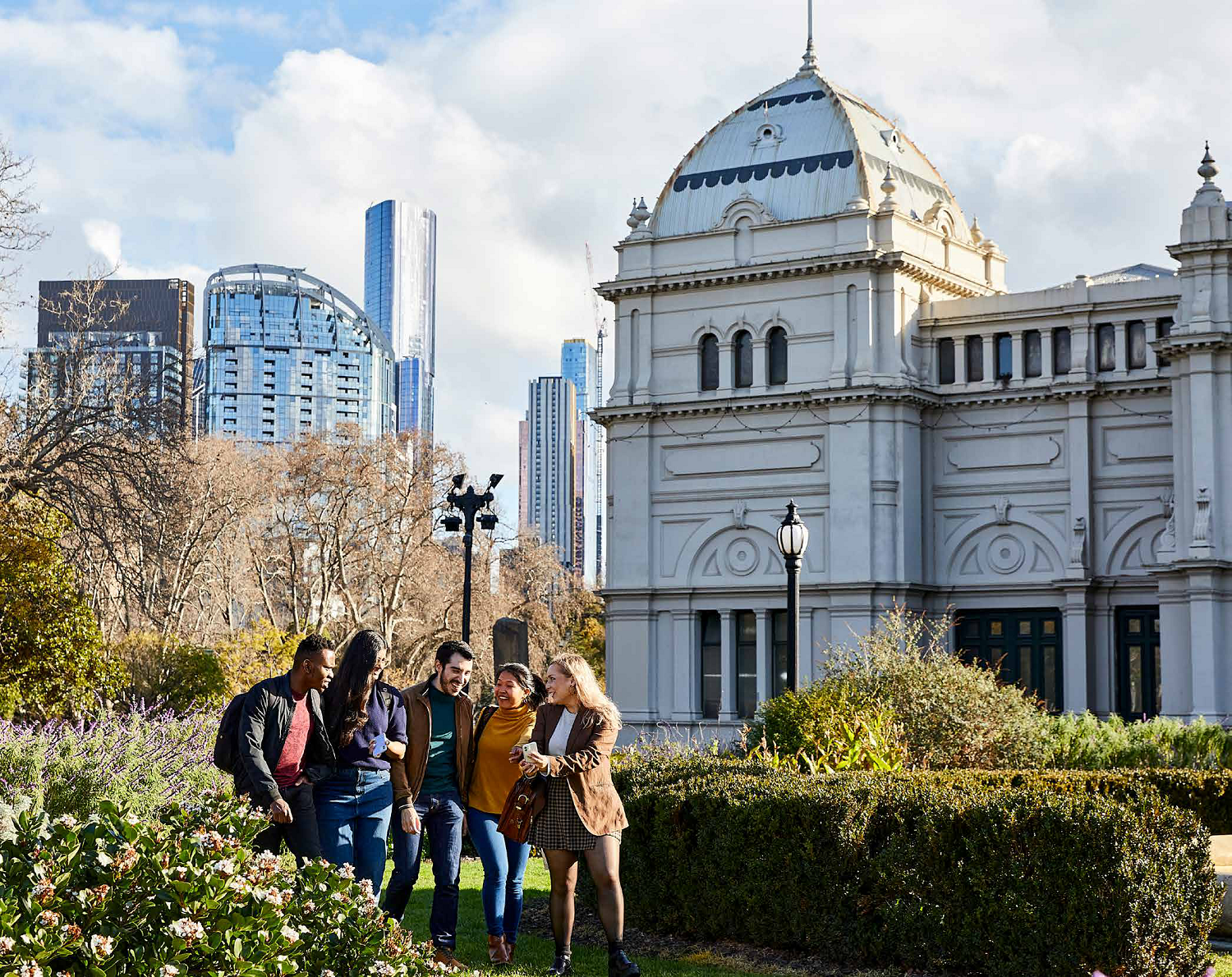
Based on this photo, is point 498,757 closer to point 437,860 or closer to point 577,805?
point 437,860

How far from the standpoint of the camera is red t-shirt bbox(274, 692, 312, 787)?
432 inches

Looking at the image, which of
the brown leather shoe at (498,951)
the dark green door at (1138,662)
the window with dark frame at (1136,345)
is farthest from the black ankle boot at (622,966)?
the window with dark frame at (1136,345)

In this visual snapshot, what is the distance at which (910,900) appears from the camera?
11.9 meters

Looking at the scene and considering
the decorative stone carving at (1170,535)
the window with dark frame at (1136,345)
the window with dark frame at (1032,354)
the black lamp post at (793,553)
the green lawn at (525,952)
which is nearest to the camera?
the green lawn at (525,952)

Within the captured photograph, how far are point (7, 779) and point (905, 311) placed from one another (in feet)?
106

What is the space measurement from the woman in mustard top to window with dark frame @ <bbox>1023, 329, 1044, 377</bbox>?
33.4 m

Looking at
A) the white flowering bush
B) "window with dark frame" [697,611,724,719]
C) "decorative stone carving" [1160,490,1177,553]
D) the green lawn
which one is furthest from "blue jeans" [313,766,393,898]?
"window with dark frame" [697,611,724,719]

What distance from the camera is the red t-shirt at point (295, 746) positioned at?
1096 cm

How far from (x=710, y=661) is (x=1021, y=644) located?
8264 mm

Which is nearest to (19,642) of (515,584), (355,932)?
(355,932)

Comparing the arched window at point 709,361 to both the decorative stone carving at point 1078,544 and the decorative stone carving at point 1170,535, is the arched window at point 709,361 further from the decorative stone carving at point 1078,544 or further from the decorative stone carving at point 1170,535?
the decorative stone carving at point 1170,535

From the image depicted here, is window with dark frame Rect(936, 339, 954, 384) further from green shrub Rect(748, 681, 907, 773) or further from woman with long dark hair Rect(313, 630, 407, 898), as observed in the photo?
woman with long dark hair Rect(313, 630, 407, 898)

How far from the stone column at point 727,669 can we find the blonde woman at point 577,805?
1297 inches

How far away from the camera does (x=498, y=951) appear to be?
39.6ft
